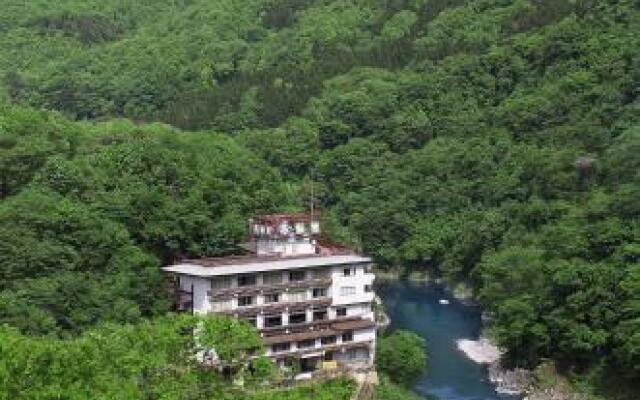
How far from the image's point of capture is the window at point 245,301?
3450 centimetres

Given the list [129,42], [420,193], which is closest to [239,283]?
[420,193]

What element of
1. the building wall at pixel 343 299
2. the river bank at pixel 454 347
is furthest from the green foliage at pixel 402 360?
the river bank at pixel 454 347

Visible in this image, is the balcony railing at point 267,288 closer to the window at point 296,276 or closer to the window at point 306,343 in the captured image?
the window at point 296,276

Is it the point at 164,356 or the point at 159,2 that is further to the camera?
the point at 159,2

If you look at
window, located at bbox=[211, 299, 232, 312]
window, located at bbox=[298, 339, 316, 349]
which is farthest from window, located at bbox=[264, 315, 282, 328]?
window, located at bbox=[211, 299, 232, 312]

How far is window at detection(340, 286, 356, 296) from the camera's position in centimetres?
3697

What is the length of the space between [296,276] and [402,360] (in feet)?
16.7

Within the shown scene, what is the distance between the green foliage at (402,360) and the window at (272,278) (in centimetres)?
498

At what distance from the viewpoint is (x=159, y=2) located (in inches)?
4865

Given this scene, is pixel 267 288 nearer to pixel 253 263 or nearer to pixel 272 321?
pixel 253 263

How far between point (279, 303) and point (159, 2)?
94.5m

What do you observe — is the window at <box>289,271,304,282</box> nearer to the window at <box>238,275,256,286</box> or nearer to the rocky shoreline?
the window at <box>238,275,256,286</box>

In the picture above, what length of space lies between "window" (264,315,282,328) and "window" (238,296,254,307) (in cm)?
86

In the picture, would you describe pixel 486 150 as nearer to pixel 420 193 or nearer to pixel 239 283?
pixel 420 193
